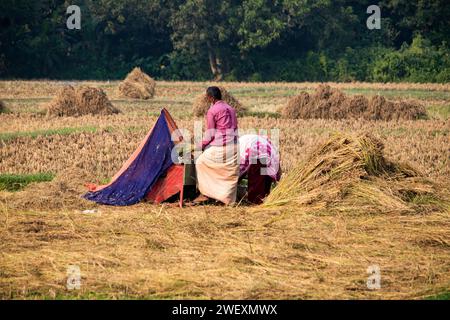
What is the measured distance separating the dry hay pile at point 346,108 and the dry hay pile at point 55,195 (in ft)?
35.8

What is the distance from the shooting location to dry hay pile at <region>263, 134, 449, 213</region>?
1046cm

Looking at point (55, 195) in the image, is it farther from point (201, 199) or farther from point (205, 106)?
point (205, 106)

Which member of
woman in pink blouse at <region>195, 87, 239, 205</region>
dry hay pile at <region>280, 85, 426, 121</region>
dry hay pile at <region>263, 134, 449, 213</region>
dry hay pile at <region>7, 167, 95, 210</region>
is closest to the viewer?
dry hay pile at <region>263, 134, 449, 213</region>

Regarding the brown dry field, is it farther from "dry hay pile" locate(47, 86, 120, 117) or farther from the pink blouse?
"dry hay pile" locate(47, 86, 120, 117)

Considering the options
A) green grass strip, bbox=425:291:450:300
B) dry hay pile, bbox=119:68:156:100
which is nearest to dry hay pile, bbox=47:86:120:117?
dry hay pile, bbox=119:68:156:100

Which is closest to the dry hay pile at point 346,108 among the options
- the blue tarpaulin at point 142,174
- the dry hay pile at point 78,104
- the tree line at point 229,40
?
the dry hay pile at point 78,104

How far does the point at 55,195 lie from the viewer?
37.0 ft

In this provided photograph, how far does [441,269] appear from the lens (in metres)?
8.10

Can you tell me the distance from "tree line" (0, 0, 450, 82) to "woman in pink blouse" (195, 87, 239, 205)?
99.7 feet

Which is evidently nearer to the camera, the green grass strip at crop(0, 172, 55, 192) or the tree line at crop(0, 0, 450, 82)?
the green grass strip at crop(0, 172, 55, 192)

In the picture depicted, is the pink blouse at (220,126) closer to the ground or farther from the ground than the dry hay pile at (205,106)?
farther from the ground

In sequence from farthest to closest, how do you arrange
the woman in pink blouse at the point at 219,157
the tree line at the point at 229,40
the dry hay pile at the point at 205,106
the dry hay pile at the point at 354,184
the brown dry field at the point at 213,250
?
the tree line at the point at 229,40
the dry hay pile at the point at 205,106
the woman in pink blouse at the point at 219,157
the dry hay pile at the point at 354,184
the brown dry field at the point at 213,250

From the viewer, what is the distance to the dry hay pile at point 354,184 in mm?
10461

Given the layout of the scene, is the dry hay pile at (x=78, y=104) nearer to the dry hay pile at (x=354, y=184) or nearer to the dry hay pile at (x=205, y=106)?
the dry hay pile at (x=205, y=106)
